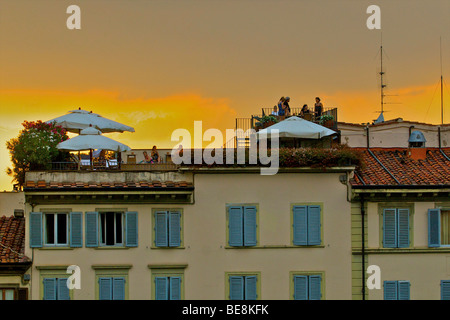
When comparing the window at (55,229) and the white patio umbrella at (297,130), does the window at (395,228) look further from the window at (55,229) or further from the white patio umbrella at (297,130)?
Answer: the window at (55,229)

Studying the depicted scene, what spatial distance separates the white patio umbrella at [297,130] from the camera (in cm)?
3634

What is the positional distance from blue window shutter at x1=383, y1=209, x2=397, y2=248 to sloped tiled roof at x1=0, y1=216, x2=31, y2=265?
14.6m

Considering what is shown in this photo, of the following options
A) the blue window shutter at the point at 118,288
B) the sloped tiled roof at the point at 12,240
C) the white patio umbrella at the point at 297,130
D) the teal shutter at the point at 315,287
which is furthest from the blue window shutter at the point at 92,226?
the teal shutter at the point at 315,287

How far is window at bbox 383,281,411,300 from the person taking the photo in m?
33.9

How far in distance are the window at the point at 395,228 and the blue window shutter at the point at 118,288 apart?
10816 millimetres

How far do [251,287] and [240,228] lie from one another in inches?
96.9

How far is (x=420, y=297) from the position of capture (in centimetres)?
3403

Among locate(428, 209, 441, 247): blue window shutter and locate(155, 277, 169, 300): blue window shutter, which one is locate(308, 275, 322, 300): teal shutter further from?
locate(155, 277, 169, 300): blue window shutter

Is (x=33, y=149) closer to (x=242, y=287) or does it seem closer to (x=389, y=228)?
(x=242, y=287)

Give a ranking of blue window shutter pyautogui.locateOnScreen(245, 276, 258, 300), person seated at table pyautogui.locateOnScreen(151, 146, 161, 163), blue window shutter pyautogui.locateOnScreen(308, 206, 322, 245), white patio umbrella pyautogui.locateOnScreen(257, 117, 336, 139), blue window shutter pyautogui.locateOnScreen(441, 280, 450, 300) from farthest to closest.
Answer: person seated at table pyautogui.locateOnScreen(151, 146, 161, 163), white patio umbrella pyautogui.locateOnScreen(257, 117, 336, 139), blue window shutter pyautogui.locateOnScreen(441, 280, 450, 300), blue window shutter pyautogui.locateOnScreen(308, 206, 322, 245), blue window shutter pyautogui.locateOnScreen(245, 276, 258, 300)

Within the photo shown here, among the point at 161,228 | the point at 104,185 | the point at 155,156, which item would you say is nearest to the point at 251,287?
the point at 161,228

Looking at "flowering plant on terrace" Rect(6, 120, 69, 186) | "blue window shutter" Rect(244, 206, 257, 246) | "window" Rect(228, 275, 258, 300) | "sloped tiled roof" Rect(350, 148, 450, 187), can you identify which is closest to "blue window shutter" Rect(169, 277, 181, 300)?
"window" Rect(228, 275, 258, 300)

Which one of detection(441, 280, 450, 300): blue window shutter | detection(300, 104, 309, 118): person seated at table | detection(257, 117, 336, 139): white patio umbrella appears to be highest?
detection(300, 104, 309, 118): person seated at table

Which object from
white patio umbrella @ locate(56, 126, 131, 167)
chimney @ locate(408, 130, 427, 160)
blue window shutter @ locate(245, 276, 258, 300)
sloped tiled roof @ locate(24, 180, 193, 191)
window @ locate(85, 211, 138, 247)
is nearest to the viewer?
sloped tiled roof @ locate(24, 180, 193, 191)
